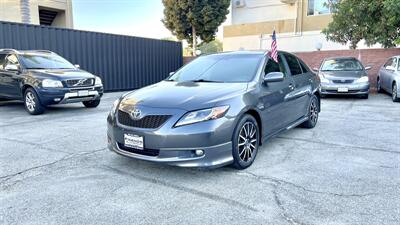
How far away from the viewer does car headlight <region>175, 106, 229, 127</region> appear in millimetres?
Answer: 3443

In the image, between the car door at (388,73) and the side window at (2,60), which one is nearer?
the side window at (2,60)

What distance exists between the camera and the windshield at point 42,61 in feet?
28.1

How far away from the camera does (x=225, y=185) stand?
137 inches

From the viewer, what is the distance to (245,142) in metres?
3.95

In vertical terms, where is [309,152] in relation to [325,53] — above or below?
below

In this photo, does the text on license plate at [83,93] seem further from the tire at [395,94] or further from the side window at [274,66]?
the tire at [395,94]

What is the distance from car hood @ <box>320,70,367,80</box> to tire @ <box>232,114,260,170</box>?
292 inches

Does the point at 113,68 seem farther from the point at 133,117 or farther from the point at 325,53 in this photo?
the point at 133,117

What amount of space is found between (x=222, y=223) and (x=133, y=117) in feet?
5.29

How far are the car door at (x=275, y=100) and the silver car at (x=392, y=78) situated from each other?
6.38 meters

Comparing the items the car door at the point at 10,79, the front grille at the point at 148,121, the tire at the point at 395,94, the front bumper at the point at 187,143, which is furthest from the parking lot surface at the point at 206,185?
the tire at the point at 395,94

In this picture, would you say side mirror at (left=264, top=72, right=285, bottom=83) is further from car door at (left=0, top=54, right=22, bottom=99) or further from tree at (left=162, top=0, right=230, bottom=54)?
tree at (left=162, top=0, right=230, bottom=54)

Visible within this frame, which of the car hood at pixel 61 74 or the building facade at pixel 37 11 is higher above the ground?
the building facade at pixel 37 11

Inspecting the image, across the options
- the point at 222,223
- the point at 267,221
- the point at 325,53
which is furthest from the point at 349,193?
the point at 325,53
